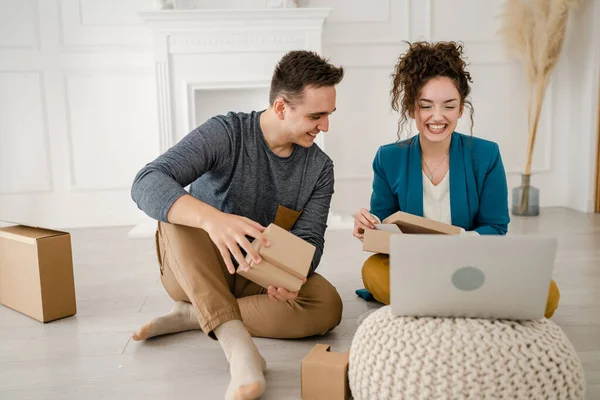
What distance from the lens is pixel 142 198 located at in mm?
1438

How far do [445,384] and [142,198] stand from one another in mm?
845

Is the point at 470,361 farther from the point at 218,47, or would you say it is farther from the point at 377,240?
the point at 218,47

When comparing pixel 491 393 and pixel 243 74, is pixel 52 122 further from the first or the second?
pixel 491 393

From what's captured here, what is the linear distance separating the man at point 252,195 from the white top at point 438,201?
1.10 feet

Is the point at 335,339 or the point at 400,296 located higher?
the point at 400,296

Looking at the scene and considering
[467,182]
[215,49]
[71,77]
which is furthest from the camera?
[71,77]

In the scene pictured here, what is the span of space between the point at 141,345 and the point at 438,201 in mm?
1025

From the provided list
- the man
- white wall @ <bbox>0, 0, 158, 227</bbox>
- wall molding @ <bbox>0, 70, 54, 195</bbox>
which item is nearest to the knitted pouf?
the man

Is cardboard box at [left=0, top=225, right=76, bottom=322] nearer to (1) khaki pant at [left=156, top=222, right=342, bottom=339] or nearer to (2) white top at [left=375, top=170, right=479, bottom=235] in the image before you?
Result: (1) khaki pant at [left=156, top=222, right=342, bottom=339]

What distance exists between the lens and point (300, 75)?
161 cm

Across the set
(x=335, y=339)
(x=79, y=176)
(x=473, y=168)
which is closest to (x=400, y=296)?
(x=335, y=339)

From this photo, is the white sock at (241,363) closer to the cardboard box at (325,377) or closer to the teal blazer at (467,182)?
the cardboard box at (325,377)

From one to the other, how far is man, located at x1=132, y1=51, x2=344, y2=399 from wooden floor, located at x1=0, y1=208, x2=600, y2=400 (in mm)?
89

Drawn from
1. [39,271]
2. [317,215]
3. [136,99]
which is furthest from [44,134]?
[317,215]
